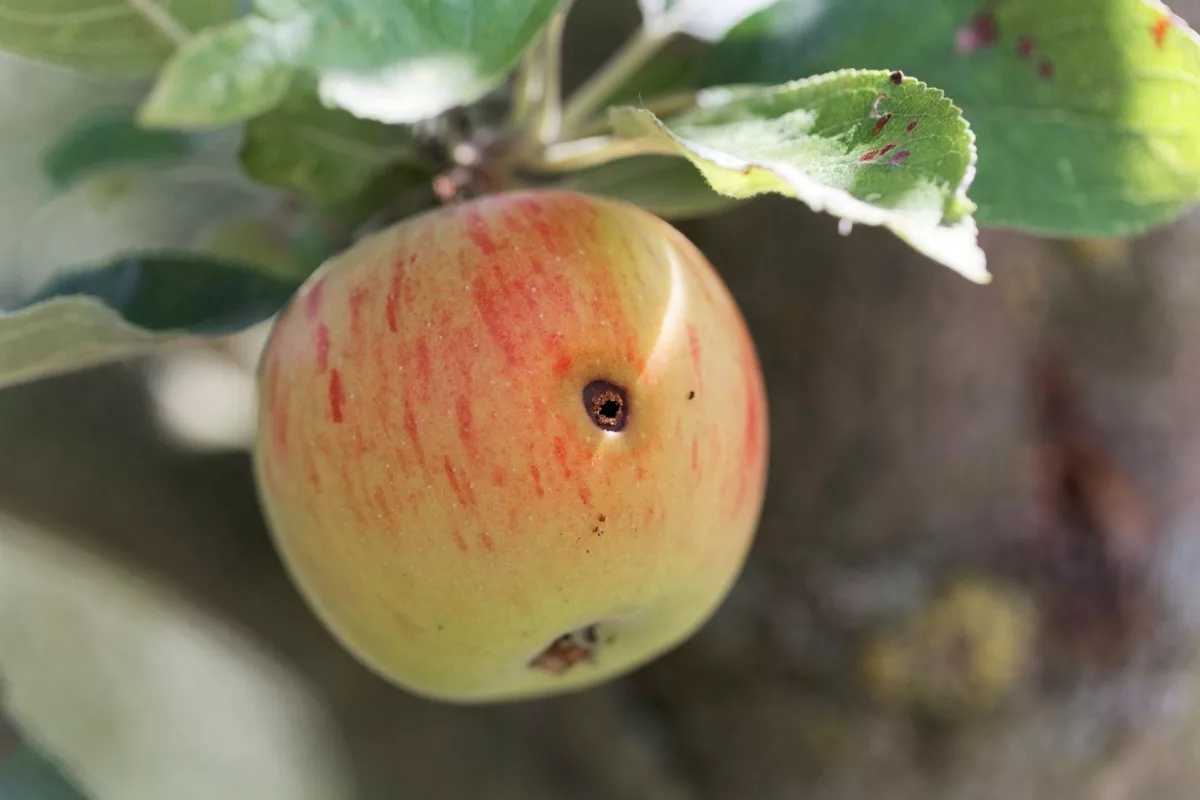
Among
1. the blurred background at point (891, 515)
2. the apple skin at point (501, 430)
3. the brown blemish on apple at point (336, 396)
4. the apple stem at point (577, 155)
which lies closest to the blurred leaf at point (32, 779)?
the blurred background at point (891, 515)

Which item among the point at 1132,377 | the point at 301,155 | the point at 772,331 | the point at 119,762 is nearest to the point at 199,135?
the point at 301,155

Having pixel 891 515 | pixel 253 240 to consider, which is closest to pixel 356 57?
pixel 253 240

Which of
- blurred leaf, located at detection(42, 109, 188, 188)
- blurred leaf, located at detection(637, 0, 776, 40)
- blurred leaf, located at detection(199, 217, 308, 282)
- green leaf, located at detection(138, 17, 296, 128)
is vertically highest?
green leaf, located at detection(138, 17, 296, 128)

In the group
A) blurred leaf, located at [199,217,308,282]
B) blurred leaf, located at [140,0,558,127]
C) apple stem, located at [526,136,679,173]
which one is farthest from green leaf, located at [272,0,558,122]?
blurred leaf, located at [199,217,308,282]

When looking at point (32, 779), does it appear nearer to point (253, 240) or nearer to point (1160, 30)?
point (253, 240)

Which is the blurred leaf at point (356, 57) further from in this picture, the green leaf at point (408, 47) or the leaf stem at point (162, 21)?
the leaf stem at point (162, 21)

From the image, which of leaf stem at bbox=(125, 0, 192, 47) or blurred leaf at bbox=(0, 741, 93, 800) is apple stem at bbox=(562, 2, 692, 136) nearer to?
leaf stem at bbox=(125, 0, 192, 47)
